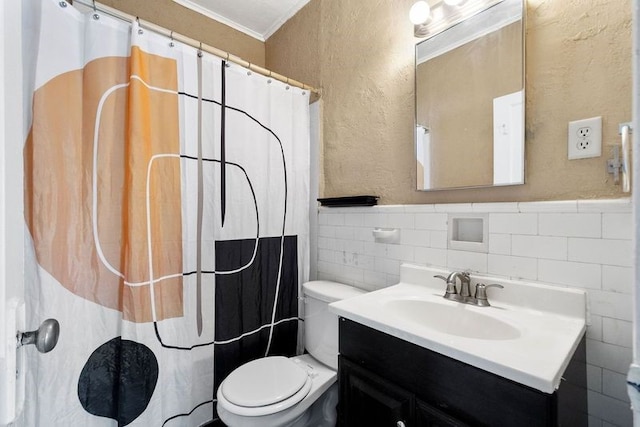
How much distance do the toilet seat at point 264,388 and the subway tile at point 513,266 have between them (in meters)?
0.90

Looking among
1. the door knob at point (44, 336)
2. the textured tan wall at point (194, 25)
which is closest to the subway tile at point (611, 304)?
the door knob at point (44, 336)

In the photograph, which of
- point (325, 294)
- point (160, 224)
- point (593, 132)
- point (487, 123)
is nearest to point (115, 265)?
point (160, 224)

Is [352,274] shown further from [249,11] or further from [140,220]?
[249,11]

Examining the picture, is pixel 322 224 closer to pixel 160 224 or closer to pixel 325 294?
pixel 325 294

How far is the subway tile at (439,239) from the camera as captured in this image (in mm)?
1169

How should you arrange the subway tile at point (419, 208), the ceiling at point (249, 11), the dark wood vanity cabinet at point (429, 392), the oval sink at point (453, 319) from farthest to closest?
1. the ceiling at point (249, 11)
2. the subway tile at point (419, 208)
3. the oval sink at point (453, 319)
4. the dark wood vanity cabinet at point (429, 392)

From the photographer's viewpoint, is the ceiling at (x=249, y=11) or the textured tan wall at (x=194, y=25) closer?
the textured tan wall at (x=194, y=25)

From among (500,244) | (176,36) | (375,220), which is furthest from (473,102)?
(176,36)

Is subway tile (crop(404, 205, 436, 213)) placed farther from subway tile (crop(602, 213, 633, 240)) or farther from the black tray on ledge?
subway tile (crop(602, 213, 633, 240))

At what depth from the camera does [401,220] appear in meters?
1.33

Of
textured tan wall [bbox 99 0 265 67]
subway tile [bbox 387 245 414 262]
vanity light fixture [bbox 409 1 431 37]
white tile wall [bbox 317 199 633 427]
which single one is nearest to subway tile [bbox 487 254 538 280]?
white tile wall [bbox 317 199 633 427]

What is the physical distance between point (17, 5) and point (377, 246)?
4.43 feet

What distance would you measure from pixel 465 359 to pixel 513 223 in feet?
1.85

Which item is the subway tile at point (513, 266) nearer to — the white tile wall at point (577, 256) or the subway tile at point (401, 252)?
the white tile wall at point (577, 256)
